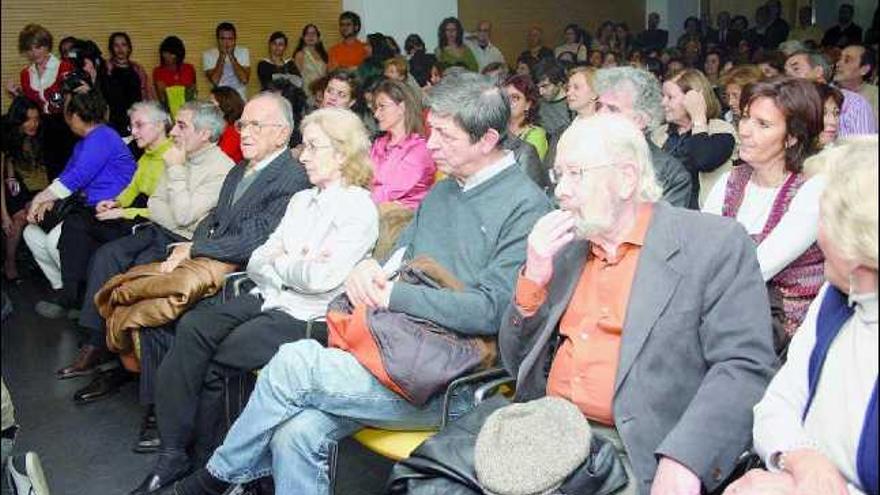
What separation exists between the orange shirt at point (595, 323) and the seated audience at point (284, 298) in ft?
3.04

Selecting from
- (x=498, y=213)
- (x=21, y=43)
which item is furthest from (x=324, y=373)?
(x=21, y=43)

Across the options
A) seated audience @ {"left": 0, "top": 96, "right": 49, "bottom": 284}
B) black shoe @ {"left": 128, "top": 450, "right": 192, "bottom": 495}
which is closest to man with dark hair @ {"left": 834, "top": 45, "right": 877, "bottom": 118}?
black shoe @ {"left": 128, "top": 450, "right": 192, "bottom": 495}

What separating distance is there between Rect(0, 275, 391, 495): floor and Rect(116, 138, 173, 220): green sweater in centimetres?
76

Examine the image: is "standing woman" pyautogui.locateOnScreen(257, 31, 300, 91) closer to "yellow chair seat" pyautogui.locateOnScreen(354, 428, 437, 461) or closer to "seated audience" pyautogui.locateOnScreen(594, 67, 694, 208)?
"seated audience" pyautogui.locateOnScreen(594, 67, 694, 208)

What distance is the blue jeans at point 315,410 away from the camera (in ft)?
7.82

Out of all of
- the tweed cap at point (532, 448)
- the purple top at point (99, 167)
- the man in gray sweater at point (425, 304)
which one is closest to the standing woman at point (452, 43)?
the purple top at point (99, 167)

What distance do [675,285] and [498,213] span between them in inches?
26.8

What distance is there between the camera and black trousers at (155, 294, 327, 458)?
2.91 metres

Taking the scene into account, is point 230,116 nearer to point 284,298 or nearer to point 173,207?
point 173,207

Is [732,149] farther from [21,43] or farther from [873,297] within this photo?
[21,43]

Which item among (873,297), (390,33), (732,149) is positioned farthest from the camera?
(390,33)

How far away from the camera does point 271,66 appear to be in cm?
808

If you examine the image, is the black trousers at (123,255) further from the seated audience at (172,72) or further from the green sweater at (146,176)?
the seated audience at (172,72)

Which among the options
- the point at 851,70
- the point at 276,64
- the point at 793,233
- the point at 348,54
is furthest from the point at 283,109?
the point at 276,64
